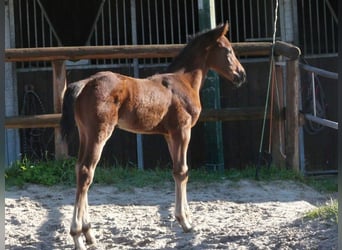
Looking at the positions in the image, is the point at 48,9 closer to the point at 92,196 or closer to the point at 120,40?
the point at 120,40

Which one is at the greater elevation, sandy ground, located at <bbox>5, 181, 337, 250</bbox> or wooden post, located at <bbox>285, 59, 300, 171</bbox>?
wooden post, located at <bbox>285, 59, 300, 171</bbox>

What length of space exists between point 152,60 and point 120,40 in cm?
52

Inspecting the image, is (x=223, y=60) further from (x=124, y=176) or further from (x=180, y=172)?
(x=124, y=176)

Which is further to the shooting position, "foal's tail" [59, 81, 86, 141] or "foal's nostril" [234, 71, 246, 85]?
"foal's nostril" [234, 71, 246, 85]

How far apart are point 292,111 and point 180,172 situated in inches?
91.4

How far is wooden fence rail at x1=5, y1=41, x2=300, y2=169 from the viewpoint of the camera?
7734 millimetres

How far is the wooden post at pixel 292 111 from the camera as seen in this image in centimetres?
804

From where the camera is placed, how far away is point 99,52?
782 centimetres

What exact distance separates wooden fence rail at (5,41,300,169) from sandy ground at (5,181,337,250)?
0.76 m

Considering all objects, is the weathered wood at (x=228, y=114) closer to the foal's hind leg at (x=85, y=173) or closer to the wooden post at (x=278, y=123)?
the wooden post at (x=278, y=123)

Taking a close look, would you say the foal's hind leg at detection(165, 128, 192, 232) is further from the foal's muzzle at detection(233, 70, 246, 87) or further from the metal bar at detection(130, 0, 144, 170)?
the metal bar at detection(130, 0, 144, 170)

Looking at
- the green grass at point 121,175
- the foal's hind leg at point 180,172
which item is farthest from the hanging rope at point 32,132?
the foal's hind leg at point 180,172

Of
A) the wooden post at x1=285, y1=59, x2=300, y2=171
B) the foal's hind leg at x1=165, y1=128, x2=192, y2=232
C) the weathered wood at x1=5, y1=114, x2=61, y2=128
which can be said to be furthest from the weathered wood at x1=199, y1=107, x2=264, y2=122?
the foal's hind leg at x1=165, y1=128, x2=192, y2=232

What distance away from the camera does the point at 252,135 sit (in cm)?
996
